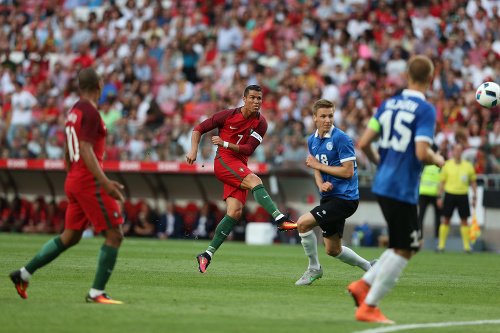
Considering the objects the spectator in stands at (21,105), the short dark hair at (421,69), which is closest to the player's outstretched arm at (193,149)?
the short dark hair at (421,69)

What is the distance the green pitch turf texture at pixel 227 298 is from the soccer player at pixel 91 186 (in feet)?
1.15

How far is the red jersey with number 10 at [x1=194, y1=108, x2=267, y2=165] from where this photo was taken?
449 inches

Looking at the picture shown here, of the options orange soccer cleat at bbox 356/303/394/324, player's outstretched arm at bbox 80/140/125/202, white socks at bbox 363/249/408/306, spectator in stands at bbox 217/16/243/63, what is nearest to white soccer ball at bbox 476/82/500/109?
white socks at bbox 363/249/408/306

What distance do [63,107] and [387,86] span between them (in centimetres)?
1042

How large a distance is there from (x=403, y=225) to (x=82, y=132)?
2866 mm

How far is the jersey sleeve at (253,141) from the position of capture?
11289mm

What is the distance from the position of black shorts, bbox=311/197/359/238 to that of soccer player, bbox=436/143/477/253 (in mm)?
9583

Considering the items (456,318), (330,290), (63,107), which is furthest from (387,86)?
(456,318)

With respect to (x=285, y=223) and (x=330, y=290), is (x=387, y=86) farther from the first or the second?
(x=330, y=290)

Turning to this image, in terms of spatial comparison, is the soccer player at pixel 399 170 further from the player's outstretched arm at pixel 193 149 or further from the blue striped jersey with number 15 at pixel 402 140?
the player's outstretched arm at pixel 193 149

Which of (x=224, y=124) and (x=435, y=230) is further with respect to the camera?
(x=435, y=230)

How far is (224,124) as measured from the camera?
11.5 m

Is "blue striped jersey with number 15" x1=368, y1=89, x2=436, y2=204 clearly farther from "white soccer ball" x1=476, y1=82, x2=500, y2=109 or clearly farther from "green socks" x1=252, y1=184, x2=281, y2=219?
"white soccer ball" x1=476, y1=82, x2=500, y2=109

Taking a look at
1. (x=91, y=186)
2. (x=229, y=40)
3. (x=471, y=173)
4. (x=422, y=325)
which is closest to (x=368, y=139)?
(x=422, y=325)
